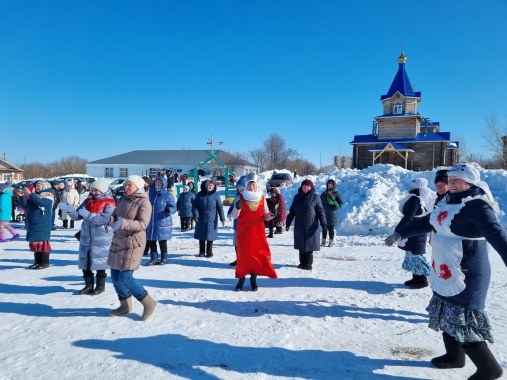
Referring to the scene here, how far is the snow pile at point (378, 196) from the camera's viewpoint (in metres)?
10.5

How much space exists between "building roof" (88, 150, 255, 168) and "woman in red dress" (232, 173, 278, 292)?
5025cm

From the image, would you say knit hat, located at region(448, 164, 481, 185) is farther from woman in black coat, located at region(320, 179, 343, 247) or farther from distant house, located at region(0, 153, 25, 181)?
distant house, located at region(0, 153, 25, 181)

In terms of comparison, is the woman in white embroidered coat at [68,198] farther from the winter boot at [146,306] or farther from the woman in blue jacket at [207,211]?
the winter boot at [146,306]

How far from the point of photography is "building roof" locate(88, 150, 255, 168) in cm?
5578

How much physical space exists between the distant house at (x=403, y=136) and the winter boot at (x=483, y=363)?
26528mm

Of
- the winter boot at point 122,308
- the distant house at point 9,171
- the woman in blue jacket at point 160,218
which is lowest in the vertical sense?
the winter boot at point 122,308

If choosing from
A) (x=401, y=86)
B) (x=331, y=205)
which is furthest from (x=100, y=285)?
(x=401, y=86)

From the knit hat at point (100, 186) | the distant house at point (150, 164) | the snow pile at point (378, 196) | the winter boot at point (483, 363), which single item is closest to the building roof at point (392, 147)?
the snow pile at point (378, 196)

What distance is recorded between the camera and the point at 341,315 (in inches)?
163

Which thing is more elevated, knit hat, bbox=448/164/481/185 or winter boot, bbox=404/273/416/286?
knit hat, bbox=448/164/481/185

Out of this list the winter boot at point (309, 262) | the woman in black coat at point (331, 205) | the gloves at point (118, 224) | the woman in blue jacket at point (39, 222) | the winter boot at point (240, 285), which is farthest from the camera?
the woman in black coat at point (331, 205)

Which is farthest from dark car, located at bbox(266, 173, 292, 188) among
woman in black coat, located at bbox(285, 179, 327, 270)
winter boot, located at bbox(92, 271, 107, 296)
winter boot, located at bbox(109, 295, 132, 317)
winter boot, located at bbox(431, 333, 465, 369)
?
winter boot, located at bbox(431, 333, 465, 369)

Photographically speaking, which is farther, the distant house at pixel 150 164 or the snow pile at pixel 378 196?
the distant house at pixel 150 164

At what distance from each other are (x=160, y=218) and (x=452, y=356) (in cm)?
540
